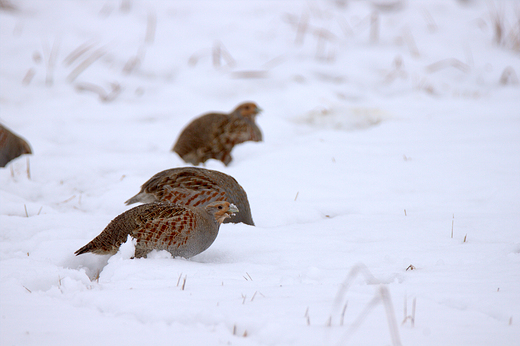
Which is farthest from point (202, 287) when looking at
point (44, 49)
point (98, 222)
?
point (44, 49)

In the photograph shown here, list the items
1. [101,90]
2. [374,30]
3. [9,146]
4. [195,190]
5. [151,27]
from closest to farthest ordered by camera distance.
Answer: [195,190]
[9,146]
[101,90]
[151,27]
[374,30]

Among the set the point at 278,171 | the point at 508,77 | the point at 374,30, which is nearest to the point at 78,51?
the point at 278,171

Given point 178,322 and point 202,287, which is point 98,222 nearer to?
point 202,287

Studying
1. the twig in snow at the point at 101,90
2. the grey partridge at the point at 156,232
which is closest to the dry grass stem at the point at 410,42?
the twig in snow at the point at 101,90

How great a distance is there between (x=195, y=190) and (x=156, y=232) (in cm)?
73

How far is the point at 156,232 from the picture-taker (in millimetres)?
2221

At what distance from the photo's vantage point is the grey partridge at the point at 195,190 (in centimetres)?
290

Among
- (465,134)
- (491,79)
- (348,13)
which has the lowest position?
(465,134)

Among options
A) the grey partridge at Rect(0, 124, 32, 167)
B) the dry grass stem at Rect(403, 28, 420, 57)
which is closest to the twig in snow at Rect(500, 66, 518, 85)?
the dry grass stem at Rect(403, 28, 420, 57)

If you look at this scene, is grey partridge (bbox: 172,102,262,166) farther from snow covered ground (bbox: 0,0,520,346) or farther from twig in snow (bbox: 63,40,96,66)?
twig in snow (bbox: 63,40,96,66)

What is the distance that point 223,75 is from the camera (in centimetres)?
718

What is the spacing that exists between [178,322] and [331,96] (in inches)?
204

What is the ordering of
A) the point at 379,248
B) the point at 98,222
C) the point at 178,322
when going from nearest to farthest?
the point at 178,322
the point at 379,248
the point at 98,222

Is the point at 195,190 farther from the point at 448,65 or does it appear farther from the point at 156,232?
the point at 448,65
